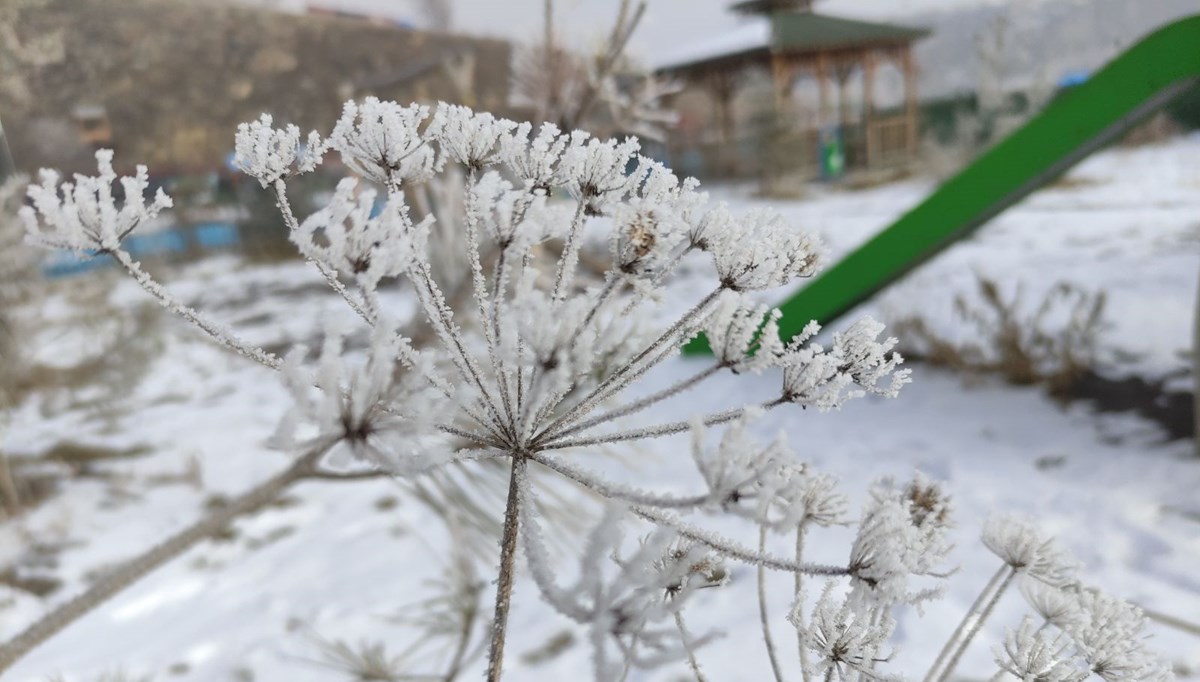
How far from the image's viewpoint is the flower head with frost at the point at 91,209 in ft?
0.95

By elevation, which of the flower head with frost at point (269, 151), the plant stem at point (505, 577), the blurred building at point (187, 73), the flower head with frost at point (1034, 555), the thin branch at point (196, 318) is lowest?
the flower head with frost at point (1034, 555)

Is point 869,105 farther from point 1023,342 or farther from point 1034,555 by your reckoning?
point 1034,555

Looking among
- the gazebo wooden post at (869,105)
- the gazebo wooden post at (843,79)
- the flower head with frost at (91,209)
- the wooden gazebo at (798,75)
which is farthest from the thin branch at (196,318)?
Answer: the gazebo wooden post at (843,79)

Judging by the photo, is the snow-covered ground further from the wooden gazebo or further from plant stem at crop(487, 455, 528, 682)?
the wooden gazebo

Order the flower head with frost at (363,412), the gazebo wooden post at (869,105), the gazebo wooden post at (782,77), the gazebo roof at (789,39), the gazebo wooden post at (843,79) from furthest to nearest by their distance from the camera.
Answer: the gazebo wooden post at (843,79) → the gazebo wooden post at (869,105) → the gazebo roof at (789,39) → the gazebo wooden post at (782,77) → the flower head with frost at (363,412)

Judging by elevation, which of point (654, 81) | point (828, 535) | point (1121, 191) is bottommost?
point (828, 535)

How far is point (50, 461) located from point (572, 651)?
242cm

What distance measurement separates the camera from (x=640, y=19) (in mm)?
969

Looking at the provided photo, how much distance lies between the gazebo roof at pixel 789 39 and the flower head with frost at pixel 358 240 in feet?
39.5

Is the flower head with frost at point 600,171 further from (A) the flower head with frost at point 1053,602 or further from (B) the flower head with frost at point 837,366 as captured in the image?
(A) the flower head with frost at point 1053,602

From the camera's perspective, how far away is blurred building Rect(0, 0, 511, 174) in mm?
1255

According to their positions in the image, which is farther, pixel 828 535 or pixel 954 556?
pixel 828 535

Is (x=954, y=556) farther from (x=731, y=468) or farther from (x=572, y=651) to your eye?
(x=731, y=468)

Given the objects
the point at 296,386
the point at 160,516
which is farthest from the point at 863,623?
the point at 160,516
